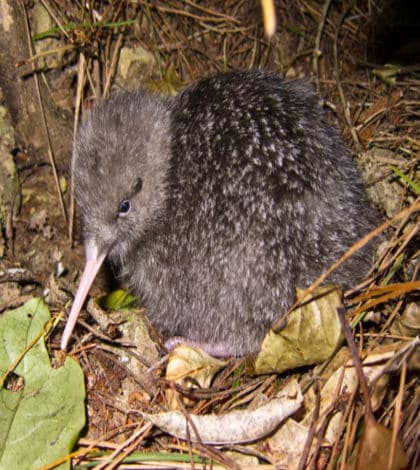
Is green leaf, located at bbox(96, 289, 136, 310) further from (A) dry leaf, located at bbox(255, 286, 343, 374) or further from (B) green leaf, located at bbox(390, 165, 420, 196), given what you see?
(B) green leaf, located at bbox(390, 165, 420, 196)

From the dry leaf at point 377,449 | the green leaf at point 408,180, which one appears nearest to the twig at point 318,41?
the green leaf at point 408,180

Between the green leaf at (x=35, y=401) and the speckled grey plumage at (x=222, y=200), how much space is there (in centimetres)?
63

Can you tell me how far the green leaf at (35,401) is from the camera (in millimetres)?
2514

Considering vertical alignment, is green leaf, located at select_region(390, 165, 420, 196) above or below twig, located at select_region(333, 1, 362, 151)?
below

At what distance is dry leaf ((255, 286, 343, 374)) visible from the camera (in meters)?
2.67

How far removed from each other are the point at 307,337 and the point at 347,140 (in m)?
1.62

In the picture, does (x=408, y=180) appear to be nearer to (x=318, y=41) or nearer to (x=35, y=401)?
(x=318, y=41)

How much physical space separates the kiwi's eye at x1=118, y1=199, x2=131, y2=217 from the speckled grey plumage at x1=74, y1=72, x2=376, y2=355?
0.08ft

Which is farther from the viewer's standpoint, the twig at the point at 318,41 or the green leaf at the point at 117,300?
the twig at the point at 318,41

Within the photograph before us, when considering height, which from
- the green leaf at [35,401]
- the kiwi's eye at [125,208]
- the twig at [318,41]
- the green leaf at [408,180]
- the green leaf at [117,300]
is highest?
the twig at [318,41]

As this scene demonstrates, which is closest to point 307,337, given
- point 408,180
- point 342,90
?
point 408,180

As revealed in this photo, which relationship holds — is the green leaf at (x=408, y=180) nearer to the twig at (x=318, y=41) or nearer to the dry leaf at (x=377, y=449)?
the twig at (x=318, y=41)

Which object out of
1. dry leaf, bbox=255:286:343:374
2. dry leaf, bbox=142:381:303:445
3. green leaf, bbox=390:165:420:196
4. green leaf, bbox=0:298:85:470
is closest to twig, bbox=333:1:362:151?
green leaf, bbox=390:165:420:196

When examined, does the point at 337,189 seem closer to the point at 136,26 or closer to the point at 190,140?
the point at 190,140
